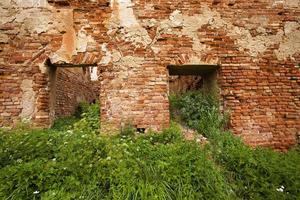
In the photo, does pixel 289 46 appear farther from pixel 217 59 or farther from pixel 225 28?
pixel 217 59

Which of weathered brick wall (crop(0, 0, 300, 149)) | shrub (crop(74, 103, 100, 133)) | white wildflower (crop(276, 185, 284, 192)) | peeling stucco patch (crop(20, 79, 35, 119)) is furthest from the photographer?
weathered brick wall (crop(0, 0, 300, 149))

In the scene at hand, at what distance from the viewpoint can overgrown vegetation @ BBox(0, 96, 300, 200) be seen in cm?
298

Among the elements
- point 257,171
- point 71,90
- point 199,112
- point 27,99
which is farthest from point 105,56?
point 71,90

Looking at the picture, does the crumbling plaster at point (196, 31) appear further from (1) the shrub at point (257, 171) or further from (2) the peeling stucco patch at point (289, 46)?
(1) the shrub at point (257, 171)

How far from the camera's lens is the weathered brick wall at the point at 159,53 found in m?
4.70

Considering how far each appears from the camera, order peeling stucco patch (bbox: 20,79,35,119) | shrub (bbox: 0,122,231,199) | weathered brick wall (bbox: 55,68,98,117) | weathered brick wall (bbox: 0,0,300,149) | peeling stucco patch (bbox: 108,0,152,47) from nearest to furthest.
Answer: shrub (bbox: 0,122,231,199) < peeling stucco patch (bbox: 20,79,35,119) < weathered brick wall (bbox: 0,0,300,149) < peeling stucco patch (bbox: 108,0,152,47) < weathered brick wall (bbox: 55,68,98,117)

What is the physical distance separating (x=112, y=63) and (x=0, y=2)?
7.83 feet

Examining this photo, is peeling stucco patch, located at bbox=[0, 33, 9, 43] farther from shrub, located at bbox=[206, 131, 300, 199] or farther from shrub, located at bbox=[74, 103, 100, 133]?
shrub, located at bbox=[206, 131, 300, 199]

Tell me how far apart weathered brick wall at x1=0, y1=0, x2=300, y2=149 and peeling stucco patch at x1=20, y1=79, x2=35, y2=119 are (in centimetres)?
4

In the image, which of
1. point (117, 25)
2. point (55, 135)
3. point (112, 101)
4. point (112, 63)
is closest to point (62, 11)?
point (117, 25)

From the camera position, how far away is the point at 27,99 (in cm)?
462

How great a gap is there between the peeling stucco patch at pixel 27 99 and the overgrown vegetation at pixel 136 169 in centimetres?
38

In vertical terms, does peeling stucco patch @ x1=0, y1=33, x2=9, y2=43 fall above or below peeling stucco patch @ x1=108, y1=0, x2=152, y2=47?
below

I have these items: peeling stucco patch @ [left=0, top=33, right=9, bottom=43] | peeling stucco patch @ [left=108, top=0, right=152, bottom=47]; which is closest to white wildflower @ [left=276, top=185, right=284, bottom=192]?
peeling stucco patch @ [left=108, top=0, right=152, bottom=47]
